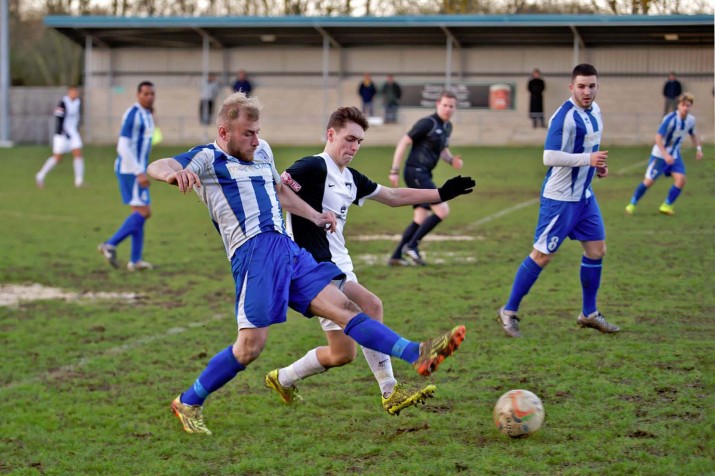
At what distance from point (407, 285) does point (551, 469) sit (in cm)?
559

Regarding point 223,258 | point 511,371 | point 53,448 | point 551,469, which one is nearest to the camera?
point 551,469

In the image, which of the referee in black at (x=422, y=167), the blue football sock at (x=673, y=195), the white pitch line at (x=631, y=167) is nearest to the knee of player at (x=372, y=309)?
the referee in black at (x=422, y=167)

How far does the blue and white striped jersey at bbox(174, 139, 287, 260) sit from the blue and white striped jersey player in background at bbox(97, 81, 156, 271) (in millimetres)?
6230

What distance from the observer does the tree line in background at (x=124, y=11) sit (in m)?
41.8

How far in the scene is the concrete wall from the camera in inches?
1262

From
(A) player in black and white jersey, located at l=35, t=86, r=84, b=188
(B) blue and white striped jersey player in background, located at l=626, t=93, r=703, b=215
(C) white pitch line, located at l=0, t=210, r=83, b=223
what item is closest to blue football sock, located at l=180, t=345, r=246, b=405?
(B) blue and white striped jersey player in background, located at l=626, t=93, r=703, b=215

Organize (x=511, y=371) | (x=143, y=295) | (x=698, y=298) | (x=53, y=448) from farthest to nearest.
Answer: (x=143, y=295) < (x=698, y=298) < (x=511, y=371) < (x=53, y=448)

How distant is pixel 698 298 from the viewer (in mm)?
8844

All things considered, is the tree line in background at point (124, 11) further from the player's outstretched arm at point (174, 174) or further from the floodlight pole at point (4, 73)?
the player's outstretched arm at point (174, 174)

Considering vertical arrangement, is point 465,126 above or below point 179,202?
above

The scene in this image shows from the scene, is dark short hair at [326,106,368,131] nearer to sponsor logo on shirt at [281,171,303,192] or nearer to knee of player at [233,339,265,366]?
sponsor logo on shirt at [281,171,303,192]

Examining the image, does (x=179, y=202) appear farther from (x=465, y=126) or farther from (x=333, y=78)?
(x=333, y=78)

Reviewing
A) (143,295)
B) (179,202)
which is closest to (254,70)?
(179,202)

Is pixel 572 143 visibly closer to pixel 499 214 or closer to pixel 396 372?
pixel 396 372
